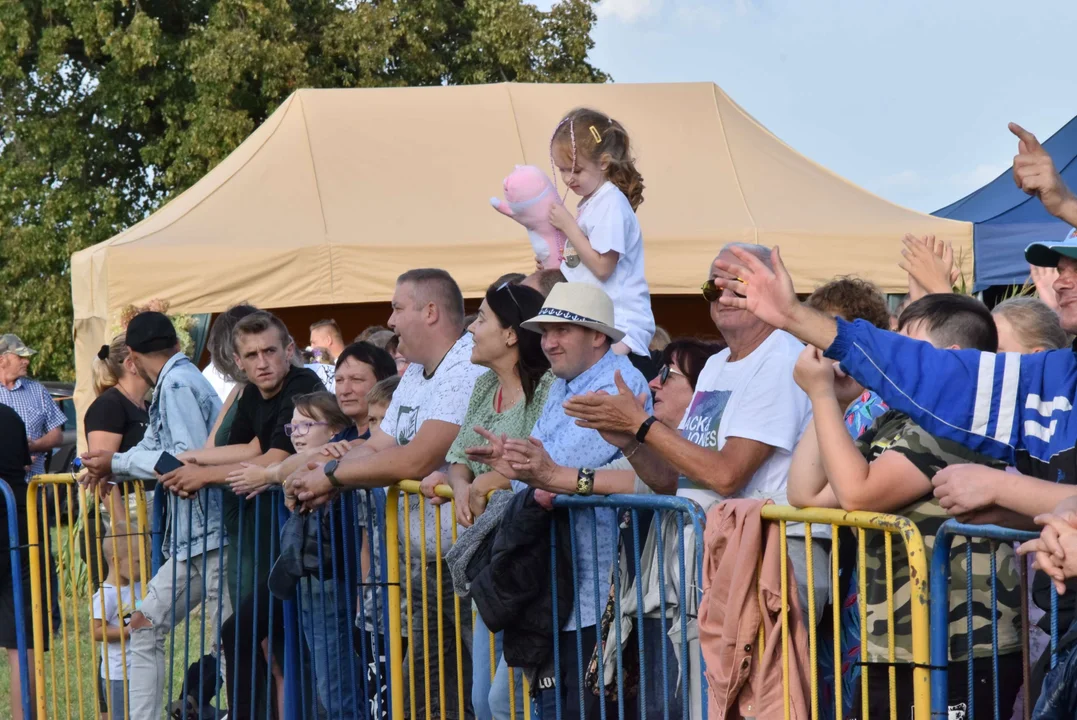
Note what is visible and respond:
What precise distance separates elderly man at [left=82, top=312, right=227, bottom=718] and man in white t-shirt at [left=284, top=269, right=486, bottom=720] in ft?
3.10

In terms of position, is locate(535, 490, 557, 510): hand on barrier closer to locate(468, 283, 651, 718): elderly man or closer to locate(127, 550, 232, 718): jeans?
locate(468, 283, 651, 718): elderly man

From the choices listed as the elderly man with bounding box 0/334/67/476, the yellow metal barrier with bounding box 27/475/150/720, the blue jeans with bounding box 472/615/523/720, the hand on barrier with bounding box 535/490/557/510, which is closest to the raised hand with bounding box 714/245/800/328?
the hand on barrier with bounding box 535/490/557/510

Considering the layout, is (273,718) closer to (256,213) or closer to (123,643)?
(123,643)

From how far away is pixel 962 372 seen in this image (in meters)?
2.96

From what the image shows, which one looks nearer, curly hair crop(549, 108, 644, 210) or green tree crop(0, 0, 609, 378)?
curly hair crop(549, 108, 644, 210)

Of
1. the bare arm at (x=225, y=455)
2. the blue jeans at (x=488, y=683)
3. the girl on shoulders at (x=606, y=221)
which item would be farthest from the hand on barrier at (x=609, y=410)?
the bare arm at (x=225, y=455)

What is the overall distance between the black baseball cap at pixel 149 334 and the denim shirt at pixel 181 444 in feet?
0.81

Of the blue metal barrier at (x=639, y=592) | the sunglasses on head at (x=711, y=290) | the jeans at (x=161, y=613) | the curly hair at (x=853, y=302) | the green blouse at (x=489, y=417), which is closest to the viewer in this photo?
the sunglasses on head at (x=711, y=290)

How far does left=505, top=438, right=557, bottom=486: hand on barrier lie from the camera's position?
12.4 feet

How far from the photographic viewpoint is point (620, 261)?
5.30m

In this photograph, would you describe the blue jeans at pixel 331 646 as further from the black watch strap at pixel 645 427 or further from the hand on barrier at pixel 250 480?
the black watch strap at pixel 645 427

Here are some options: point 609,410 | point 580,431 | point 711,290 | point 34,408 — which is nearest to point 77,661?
point 580,431

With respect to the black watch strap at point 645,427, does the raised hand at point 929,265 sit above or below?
above

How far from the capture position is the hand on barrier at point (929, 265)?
4168mm
